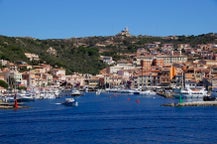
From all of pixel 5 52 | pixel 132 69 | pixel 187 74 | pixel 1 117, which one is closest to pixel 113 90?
pixel 187 74

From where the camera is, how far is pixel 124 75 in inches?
2749

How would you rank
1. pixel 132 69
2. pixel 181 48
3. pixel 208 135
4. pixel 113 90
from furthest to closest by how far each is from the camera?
pixel 181 48, pixel 132 69, pixel 113 90, pixel 208 135

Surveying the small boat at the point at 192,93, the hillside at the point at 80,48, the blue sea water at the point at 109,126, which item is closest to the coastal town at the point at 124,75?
the hillside at the point at 80,48

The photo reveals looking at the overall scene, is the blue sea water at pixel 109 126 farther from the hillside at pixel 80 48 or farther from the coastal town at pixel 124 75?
the hillside at pixel 80 48

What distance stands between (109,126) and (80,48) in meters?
57.2

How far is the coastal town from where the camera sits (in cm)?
5719

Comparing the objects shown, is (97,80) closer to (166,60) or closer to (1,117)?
(166,60)

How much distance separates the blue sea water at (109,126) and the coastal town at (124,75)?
20290 mm

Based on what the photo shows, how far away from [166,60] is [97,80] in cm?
1511

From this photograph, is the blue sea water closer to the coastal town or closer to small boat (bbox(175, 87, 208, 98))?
small boat (bbox(175, 87, 208, 98))

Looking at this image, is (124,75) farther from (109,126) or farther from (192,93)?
(109,126)

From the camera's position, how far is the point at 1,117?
27.6 m

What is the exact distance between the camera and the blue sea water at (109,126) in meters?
19.7

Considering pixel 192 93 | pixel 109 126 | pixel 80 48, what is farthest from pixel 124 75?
pixel 109 126
